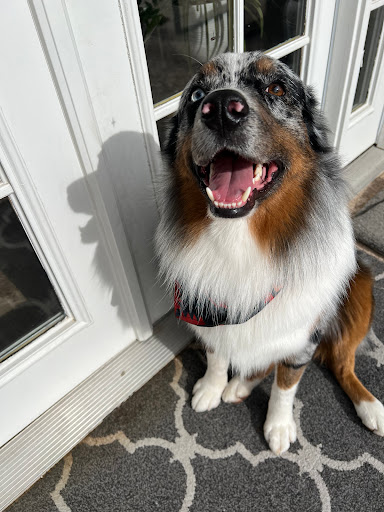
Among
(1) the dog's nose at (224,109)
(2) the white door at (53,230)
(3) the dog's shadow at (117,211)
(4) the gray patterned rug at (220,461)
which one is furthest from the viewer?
(4) the gray patterned rug at (220,461)

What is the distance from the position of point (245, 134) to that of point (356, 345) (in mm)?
966

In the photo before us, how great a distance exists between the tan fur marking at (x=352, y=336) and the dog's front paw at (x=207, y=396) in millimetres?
426

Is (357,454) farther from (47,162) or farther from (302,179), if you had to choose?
(47,162)

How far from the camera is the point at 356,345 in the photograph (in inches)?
55.8

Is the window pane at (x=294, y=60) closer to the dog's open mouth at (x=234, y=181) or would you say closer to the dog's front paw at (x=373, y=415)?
the dog's open mouth at (x=234, y=181)

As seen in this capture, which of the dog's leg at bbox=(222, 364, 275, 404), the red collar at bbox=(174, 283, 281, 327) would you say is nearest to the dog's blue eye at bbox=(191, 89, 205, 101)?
the red collar at bbox=(174, 283, 281, 327)

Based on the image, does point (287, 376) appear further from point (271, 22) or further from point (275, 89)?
point (271, 22)

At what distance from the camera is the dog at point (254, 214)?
35.3 inches

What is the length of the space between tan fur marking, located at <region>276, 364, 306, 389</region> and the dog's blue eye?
880 mm

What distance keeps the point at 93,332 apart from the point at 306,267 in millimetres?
890

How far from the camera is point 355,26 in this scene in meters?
1.72

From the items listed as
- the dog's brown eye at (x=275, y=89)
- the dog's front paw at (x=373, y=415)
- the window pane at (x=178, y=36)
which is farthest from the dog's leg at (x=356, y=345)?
the window pane at (x=178, y=36)

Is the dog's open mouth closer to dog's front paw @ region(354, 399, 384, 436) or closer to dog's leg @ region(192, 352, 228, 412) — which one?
dog's leg @ region(192, 352, 228, 412)

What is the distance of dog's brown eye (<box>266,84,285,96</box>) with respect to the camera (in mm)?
978
